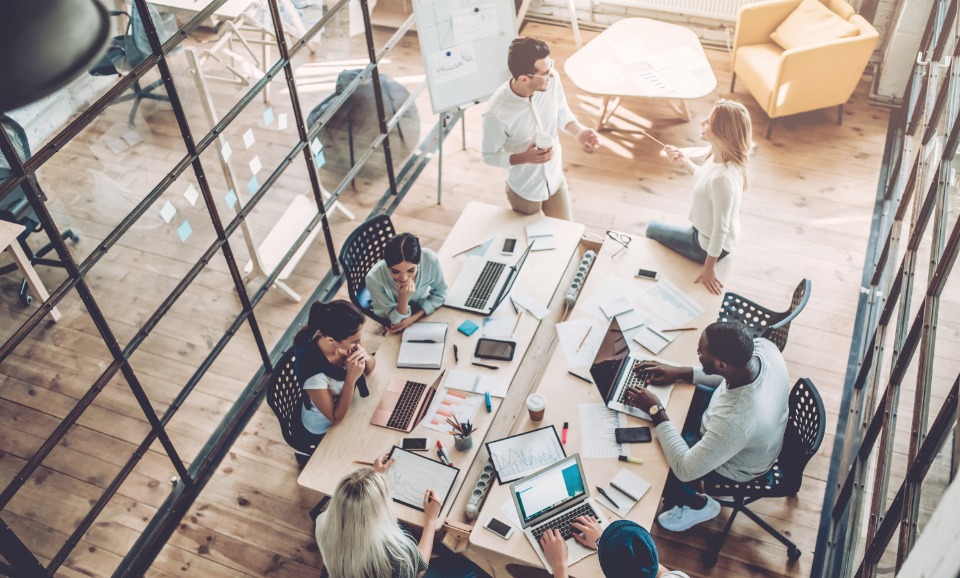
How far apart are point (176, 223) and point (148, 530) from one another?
5.38 feet

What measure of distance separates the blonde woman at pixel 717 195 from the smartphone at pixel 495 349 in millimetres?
1171

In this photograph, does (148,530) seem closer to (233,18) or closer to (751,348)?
(233,18)

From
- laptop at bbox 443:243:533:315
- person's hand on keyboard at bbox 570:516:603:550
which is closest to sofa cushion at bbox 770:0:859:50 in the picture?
laptop at bbox 443:243:533:315

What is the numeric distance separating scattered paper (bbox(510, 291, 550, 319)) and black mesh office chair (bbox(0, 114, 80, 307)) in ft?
6.97

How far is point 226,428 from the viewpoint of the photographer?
459 cm

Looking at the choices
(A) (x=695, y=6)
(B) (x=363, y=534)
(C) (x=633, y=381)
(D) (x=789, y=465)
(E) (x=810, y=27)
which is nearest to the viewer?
(B) (x=363, y=534)

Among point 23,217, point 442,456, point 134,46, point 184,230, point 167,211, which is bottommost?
point 442,456

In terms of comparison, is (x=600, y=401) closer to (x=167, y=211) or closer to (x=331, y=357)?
(x=331, y=357)

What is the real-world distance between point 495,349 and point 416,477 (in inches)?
31.4

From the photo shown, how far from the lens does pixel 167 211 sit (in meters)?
3.79

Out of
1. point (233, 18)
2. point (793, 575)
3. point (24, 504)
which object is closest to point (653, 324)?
point (793, 575)

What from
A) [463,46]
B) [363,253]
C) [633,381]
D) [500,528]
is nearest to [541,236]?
[363,253]

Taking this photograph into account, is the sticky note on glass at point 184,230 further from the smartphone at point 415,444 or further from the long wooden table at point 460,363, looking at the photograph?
the smartphone at point 415,444

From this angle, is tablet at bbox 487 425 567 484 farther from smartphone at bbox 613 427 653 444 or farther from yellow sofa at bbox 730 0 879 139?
yellow sofa at bbox 730 0 879 139
